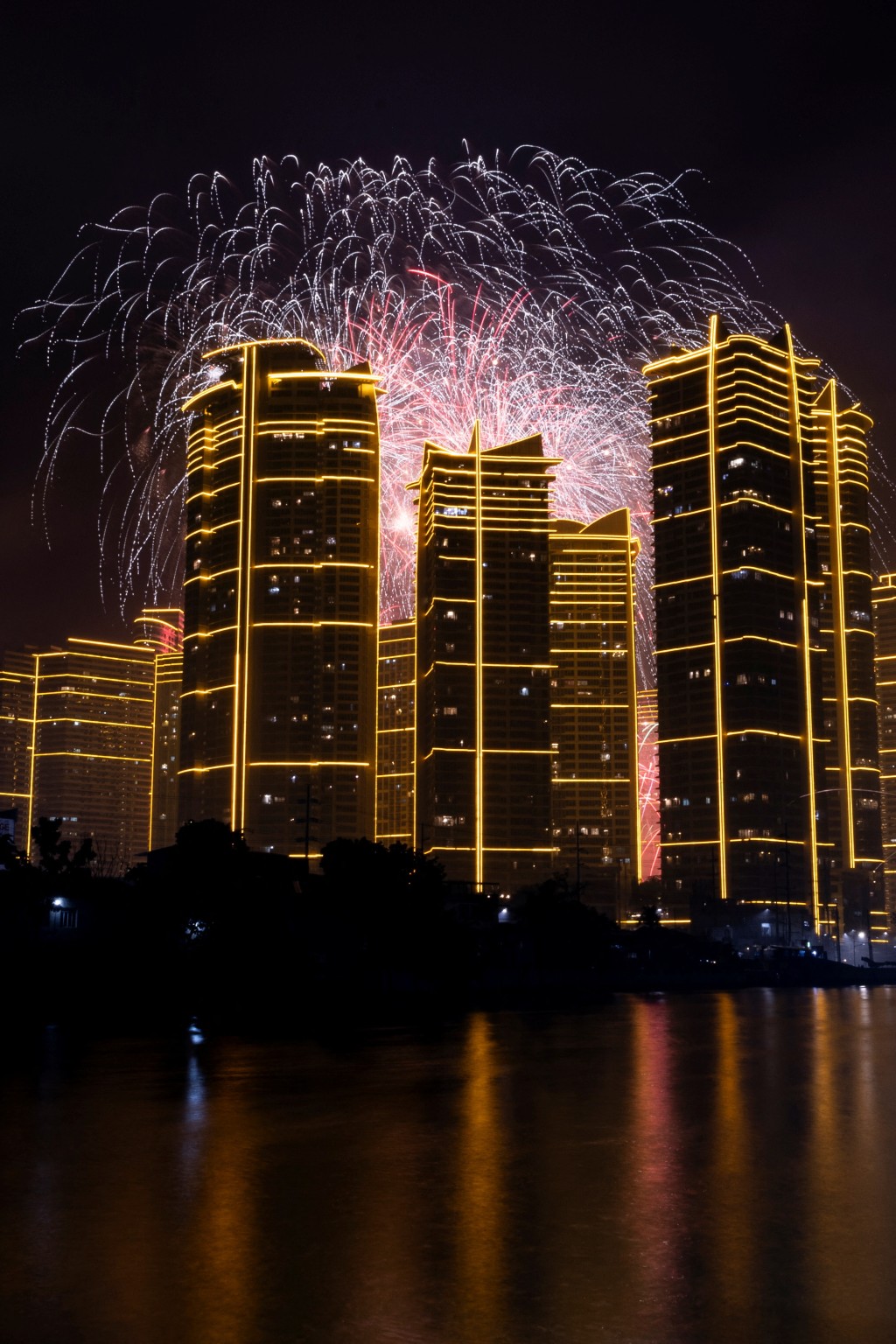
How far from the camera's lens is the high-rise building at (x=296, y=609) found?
179000mm

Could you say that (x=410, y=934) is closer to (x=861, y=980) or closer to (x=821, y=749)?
(x=861, y=980)

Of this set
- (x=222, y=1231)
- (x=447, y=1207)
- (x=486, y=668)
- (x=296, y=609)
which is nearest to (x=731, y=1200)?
(x=447, y=1207)

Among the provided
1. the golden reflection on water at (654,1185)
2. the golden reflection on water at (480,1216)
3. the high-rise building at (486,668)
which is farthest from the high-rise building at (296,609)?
the golden reflection on water at (480,1216)

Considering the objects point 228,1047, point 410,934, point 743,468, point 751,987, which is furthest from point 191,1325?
point 743,468

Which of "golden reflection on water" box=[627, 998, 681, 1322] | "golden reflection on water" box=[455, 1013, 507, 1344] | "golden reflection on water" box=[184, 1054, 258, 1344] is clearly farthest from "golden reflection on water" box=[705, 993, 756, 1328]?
"golden reflection on water" box=[184, 1054, 258, 1344]

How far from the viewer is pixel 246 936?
66625mm

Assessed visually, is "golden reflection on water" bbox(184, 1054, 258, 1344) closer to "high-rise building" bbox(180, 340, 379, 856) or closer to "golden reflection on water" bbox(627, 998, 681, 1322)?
"golden reflection on water" bbox(627, 998, 681, 1322)

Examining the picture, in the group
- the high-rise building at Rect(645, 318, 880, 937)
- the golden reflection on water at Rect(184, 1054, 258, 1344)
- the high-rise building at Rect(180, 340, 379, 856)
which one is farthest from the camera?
the high-rise building at Rect(645, 318, 880, 937)

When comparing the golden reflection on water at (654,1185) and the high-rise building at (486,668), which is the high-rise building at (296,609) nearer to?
the high-rise building at (486,668)

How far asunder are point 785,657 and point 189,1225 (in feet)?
581

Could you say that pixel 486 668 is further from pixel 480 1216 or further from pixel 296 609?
pixel 480 1216

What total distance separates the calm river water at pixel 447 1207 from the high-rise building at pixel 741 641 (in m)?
152

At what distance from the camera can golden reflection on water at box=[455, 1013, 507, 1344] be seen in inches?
435

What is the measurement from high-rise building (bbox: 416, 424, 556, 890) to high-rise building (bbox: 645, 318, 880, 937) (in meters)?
18.0
